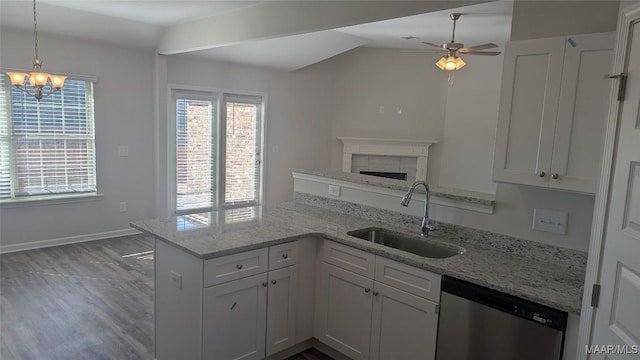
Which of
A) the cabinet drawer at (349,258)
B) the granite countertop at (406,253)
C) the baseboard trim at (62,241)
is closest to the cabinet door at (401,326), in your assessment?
the cabinet drawer at (349,258)

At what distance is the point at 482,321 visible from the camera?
2098 mm

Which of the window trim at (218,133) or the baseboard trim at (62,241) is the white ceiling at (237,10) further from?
the baseboard trim at (62,241)

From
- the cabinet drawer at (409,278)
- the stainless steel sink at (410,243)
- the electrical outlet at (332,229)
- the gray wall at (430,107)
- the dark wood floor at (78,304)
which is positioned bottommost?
the dark wood floor at (78,304)

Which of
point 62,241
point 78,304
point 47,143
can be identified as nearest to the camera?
point 78,304

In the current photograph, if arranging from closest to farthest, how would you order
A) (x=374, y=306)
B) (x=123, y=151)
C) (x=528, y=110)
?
(x=528, y=110) → (x=374, y=306) → (x=123, y=151)

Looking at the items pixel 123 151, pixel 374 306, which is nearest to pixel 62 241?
pixel 123 151

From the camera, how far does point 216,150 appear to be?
6.59 meters

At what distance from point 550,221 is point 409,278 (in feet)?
2.65

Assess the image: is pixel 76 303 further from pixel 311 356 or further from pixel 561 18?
pixel 561 18

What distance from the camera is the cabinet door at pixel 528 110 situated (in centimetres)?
209

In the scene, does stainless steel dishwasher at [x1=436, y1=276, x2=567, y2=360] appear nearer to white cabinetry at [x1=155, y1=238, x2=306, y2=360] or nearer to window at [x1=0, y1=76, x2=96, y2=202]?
white cabinetry at [x1=155, y1=238, x2=306, y2=360]

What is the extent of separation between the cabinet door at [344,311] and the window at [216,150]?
157 inches

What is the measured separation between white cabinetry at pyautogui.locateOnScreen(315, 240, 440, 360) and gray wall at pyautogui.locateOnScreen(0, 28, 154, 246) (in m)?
3.89

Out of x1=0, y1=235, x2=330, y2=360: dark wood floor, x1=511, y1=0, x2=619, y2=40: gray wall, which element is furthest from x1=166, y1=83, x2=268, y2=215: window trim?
x1=511, y1=0, x2=619, y2=40: gray wall
